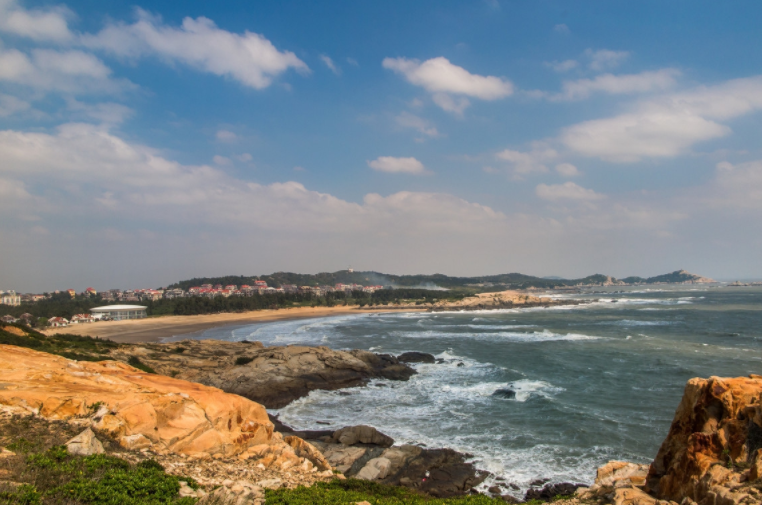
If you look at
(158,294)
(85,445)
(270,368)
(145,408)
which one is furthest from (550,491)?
(158,294)

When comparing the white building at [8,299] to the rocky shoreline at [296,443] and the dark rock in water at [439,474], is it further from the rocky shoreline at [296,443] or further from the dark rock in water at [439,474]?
the dark rock in water at [439,474]

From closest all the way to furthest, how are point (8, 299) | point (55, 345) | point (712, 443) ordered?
1. point (712, 443)
2. point (55, 345)
3. point (8, 299)

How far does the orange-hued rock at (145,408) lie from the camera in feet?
31.8

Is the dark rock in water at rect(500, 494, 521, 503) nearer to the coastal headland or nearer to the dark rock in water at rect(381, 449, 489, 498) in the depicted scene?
the dark rock in water at rect(381, 449, 489, 498)

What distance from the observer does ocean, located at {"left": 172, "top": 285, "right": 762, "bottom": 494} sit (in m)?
18.1

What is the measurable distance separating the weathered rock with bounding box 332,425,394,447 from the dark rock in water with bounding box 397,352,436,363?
766 inches

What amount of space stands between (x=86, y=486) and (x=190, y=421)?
13.9 feet

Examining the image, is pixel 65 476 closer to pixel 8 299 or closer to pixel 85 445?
pixel 85 445

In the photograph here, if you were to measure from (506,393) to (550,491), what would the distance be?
12120 millimetres

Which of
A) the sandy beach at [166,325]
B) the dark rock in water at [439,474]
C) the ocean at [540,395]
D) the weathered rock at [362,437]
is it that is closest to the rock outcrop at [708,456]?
the dark rock in water at [439,474]

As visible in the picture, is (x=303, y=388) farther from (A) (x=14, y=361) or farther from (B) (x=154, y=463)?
(B) (x=154, y=463)

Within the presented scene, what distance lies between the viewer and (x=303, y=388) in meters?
28.6

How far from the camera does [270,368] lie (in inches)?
1187

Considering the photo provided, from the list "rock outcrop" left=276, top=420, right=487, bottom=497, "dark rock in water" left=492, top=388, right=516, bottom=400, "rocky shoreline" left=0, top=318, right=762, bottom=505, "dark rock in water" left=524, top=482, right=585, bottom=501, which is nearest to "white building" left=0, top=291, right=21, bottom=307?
"rocky shoreline" left=0, top=318, right=762, bottom=505
